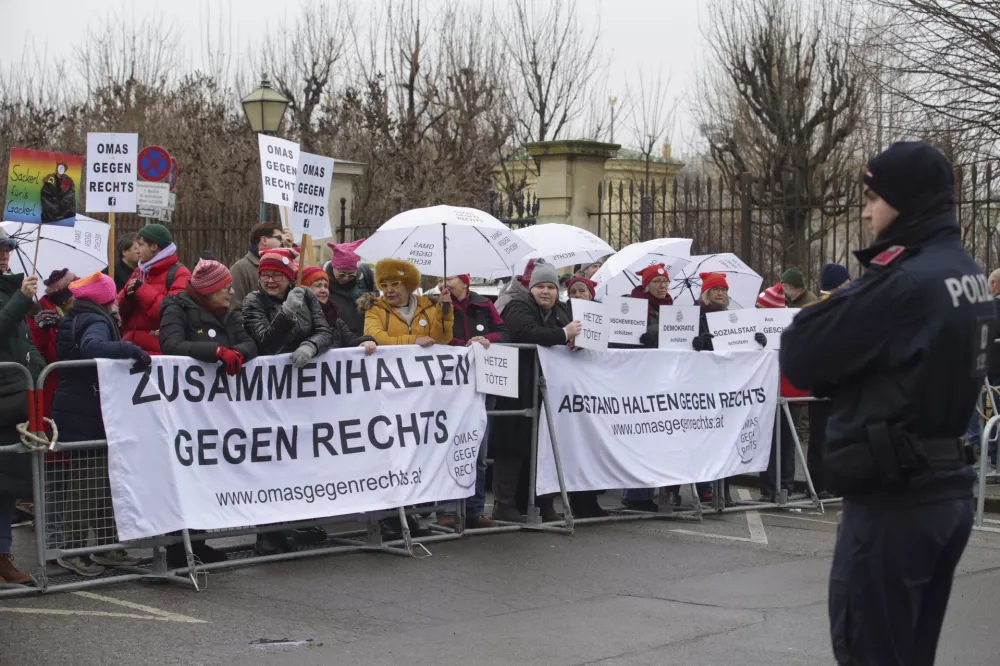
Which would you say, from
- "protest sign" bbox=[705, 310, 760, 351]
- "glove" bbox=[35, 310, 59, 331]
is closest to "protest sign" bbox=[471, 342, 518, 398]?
"protest sign" bbox=[705, 310, 760, 351]

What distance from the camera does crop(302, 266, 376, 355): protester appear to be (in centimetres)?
920

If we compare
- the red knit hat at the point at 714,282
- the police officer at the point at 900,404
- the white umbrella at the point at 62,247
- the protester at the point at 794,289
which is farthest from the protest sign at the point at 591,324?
the police officer at the point at 900,404

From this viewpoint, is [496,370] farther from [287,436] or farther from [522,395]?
[287,436]

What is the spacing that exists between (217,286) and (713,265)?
20.8 ft

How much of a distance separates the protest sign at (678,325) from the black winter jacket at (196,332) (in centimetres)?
391

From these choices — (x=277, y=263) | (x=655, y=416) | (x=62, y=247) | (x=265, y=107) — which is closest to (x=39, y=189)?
(x=62, y=247)

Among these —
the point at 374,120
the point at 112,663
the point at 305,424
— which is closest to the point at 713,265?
the point at 305,424

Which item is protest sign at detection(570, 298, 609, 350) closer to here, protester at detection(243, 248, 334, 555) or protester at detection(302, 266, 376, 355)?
protester at detection(302, 266, 376, 355)

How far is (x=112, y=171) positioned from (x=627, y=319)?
427 centimetres

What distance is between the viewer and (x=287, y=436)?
8.62m

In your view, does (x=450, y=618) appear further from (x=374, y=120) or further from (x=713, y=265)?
(x=374, y=120)

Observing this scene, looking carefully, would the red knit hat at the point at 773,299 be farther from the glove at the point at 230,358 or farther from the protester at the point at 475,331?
the glove at the point at 230,358

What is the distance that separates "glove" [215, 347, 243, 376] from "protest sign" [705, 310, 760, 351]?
15.3ft

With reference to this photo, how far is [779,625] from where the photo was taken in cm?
705
